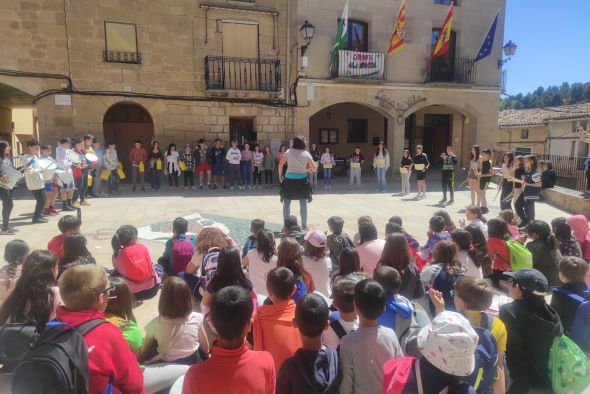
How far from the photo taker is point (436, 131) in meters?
20.3

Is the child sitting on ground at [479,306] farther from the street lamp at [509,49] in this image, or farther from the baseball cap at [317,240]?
the street lamp at [509,49]

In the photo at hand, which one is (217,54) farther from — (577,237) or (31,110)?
(31,110)

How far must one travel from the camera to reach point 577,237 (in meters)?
4.90

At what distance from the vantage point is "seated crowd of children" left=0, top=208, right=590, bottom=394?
190 centimetres

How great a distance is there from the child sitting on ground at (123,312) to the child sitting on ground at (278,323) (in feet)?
2.33

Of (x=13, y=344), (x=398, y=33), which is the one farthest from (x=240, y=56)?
(x=13, y=344)

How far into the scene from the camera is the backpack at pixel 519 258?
434cm

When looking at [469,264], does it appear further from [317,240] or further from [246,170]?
[246,170]

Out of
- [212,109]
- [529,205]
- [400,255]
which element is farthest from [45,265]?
[212,109]

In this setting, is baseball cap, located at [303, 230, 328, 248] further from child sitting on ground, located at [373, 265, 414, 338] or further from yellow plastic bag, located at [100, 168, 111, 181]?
yellow plastic bag, located at [100, 168, 111, 181]

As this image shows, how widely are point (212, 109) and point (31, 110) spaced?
13.2 meters

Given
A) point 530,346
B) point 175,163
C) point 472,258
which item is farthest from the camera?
point 175,163

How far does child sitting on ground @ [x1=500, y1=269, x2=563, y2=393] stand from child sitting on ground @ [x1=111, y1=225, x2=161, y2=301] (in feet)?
10.2

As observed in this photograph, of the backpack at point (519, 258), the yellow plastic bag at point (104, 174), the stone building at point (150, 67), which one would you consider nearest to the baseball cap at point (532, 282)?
the backpack at point (519, 258)
